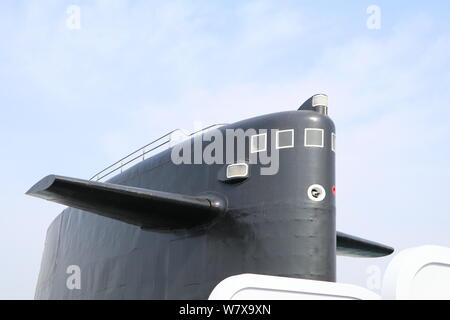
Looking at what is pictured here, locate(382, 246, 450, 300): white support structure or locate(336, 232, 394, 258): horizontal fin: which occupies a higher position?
locate(336, 232, 394, 258): horizontal fin

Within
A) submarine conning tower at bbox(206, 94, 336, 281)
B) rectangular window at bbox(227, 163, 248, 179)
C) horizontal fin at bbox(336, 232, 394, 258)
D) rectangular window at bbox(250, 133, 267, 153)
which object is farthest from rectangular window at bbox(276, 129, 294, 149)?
horizontal fin at bbox(336, 232, 394, 258)

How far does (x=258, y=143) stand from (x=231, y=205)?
3.69 ft

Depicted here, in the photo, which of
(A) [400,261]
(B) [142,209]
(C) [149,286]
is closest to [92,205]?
(B) [142,209]

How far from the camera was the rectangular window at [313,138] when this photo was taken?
31.5 ft

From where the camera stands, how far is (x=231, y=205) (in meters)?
9.68

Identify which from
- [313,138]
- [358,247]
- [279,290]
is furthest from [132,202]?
[358,247]

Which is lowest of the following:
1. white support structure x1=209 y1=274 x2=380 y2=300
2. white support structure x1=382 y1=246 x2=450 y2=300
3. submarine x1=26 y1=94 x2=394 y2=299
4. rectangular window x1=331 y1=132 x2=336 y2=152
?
white support structure x1=209 y1=274 x2=380 y2=300

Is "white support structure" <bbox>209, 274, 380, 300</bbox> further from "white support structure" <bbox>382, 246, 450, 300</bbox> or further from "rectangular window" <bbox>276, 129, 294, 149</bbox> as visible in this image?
"rectangular window" <bbox>276, 129, 294, 149</bbox>

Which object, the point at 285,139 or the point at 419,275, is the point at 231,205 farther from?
the point at 419,275

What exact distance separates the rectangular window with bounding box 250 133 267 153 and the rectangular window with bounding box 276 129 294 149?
229 millimetres

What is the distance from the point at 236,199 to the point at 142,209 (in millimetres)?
1561

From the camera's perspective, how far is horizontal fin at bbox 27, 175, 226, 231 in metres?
9.15

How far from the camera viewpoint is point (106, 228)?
12.4 meters
